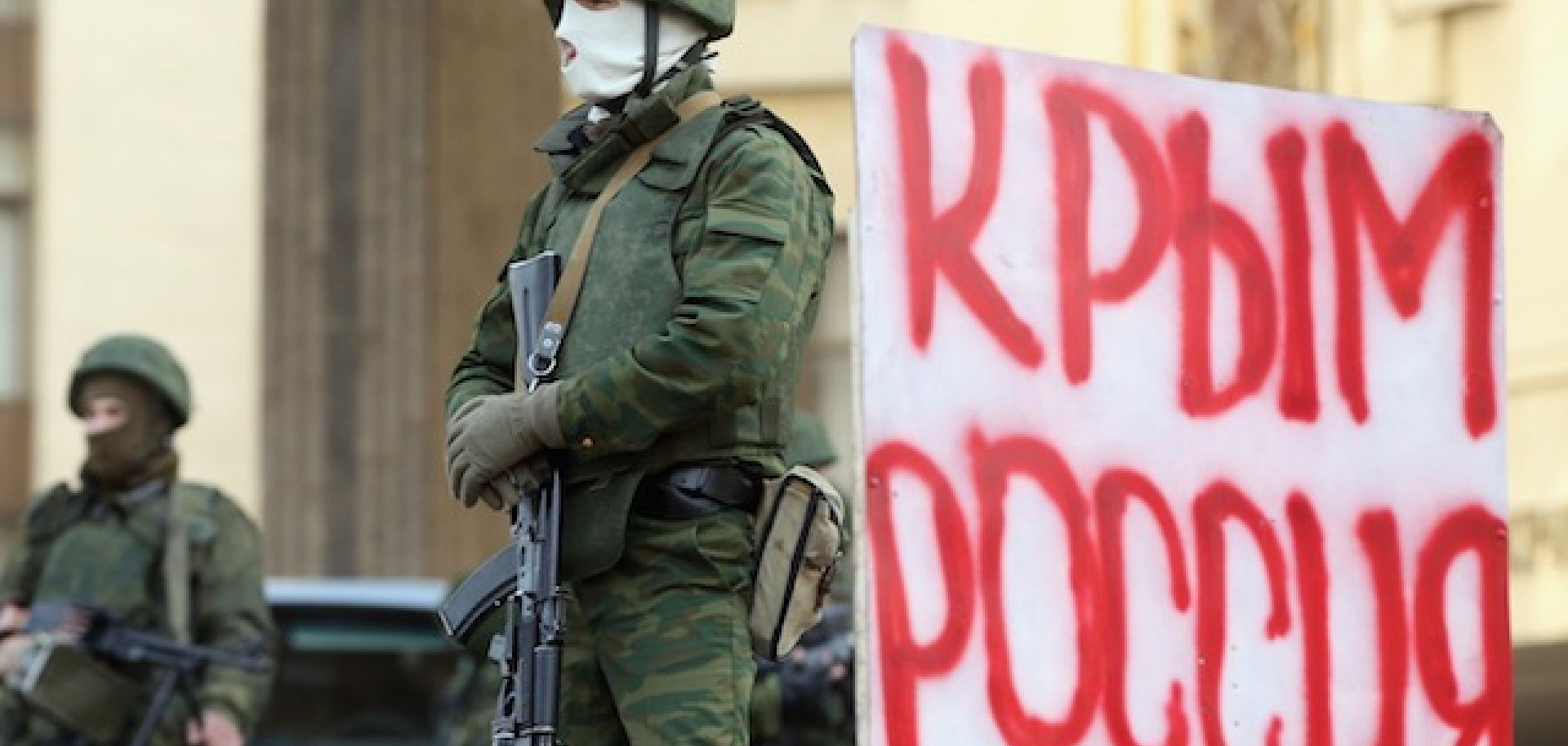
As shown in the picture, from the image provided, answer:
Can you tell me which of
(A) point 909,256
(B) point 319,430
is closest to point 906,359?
(A) point 909,256

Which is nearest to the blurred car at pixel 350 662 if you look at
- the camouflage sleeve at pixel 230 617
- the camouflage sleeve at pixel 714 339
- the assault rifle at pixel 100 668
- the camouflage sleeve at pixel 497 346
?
the camouflage sleeve at pixel 230 617

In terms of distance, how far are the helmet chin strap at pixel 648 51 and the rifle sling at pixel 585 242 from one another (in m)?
0.06

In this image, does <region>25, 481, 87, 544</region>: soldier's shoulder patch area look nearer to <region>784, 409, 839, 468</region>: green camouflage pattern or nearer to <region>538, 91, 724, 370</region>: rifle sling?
<region>784, 409, 839, 468</region>: green camouflage pattern

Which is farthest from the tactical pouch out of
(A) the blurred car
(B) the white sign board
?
(A) the blurred car

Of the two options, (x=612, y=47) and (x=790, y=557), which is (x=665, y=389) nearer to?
(x=790, y=557)

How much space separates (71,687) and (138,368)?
0.79 m

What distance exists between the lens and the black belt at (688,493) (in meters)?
5.82

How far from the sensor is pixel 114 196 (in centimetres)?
2245

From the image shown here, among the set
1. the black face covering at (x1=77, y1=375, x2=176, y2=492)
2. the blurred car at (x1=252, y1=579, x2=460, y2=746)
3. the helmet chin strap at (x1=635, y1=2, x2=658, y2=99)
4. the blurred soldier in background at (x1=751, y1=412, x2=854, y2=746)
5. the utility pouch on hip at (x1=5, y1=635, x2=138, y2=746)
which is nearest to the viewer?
the helmet chin strap at (x1=635, y1=2, x2=658, y2=99)

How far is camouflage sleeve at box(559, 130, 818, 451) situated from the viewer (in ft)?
18.6

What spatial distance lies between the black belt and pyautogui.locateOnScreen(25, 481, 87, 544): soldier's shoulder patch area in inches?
Answer: 167

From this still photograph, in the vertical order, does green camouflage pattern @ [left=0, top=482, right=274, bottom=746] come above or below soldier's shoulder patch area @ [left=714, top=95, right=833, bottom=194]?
below

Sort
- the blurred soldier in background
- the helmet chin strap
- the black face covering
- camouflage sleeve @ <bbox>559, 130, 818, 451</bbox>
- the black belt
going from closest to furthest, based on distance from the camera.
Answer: camouflage sleeve @ <bbox>559, 130, 818, 451</bbox>
the black belt
the helmet chin strap
the black face covering
the blurred soldier in background

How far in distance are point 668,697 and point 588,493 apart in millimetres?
336
